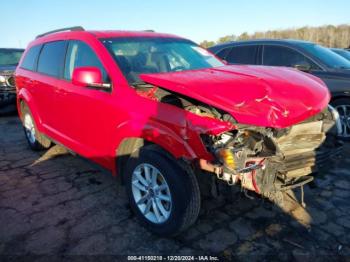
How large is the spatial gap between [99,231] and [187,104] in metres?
1.41

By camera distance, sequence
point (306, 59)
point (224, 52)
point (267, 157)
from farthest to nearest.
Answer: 1. point (224, 52)
2. point (306, 59)
3. point (267, 157)

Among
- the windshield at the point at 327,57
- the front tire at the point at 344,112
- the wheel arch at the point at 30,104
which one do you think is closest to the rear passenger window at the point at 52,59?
the wheel arch at the point at 30,104

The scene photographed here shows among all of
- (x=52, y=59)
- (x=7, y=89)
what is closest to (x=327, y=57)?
(x=52, y=59)

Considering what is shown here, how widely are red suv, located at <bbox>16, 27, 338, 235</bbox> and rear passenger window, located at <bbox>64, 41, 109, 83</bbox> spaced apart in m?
0.01

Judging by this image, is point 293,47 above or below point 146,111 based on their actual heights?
above

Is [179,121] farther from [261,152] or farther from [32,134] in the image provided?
[32,134]

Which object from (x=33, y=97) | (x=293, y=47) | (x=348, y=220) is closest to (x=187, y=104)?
(x=348, y=220)

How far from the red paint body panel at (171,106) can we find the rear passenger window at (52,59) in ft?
0.50

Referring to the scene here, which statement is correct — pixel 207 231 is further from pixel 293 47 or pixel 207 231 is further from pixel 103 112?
pixel 293 47

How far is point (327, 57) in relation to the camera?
555 cm

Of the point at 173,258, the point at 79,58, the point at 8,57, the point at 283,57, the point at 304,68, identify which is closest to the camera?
the point at 173,258

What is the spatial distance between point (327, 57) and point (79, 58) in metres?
4.27

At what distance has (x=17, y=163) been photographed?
475cm

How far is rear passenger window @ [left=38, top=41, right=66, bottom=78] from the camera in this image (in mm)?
3963
